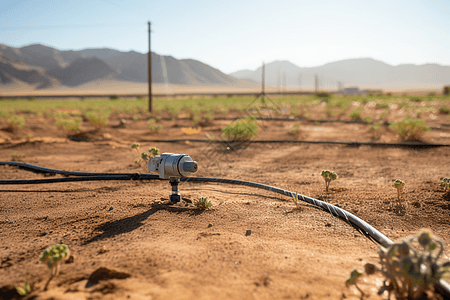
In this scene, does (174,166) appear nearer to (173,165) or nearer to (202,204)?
(173,165)

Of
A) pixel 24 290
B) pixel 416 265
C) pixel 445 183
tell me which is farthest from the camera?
pixel 445 183

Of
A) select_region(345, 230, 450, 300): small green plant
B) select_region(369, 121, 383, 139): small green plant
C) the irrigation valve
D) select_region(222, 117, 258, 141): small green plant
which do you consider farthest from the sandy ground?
select_region(369, 121, 383, 139): small green plant

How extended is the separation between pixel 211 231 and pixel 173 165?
100 centimetres

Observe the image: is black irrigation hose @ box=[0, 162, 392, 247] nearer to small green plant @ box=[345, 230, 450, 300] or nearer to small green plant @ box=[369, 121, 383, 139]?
small green plant @ box=[345, 230, 450, 300]

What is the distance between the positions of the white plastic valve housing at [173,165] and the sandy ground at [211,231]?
1.67ft

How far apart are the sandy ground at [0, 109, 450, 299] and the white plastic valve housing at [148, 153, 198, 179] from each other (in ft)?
1.67

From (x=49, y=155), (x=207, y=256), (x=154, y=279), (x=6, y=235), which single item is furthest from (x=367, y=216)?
(x=49, y=155)

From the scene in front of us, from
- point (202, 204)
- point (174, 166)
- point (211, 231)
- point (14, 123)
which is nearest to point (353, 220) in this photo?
point (211, 231)

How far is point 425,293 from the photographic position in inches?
79.1

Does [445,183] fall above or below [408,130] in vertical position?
below

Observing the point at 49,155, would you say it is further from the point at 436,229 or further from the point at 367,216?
the point at 436,229

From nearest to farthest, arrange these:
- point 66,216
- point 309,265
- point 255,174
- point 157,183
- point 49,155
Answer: point 309,265, point 66,216, point 157,183, point 255,174, point 49,155

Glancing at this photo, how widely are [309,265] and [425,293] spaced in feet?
2.74

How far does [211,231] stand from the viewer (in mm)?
3043
